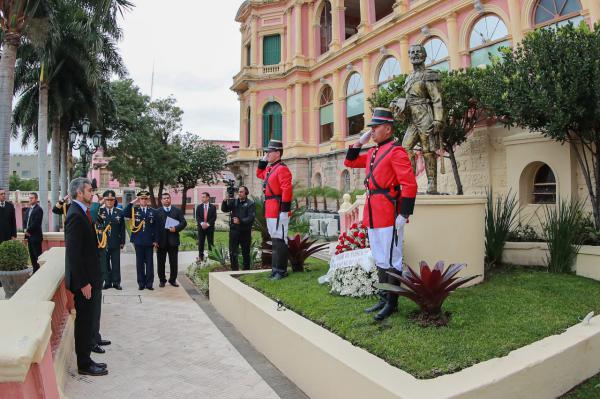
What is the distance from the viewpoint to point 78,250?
4395 mm

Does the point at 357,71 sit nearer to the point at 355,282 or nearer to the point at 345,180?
the point at 345,180

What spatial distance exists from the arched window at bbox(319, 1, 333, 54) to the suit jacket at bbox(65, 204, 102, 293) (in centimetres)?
2731

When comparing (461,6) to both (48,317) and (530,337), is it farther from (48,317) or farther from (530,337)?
(48,317)

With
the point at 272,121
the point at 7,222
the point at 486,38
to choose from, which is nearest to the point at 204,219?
the point at 7,222

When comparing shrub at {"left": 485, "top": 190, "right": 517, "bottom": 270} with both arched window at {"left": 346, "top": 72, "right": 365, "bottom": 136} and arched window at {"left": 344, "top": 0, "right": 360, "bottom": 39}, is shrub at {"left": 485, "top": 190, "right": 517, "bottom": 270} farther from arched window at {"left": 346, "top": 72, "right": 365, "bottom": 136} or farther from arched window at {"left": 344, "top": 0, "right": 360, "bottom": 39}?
arched window at {"left": 344, "top": 0, "right": 360, "bottom": 39}

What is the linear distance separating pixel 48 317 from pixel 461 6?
1998 cm

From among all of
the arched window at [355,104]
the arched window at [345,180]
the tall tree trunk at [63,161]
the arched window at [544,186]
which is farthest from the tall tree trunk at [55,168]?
the arched window at [544,186]

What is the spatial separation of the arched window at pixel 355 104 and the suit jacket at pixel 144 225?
17965 mm

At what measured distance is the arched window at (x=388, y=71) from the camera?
75.4ft

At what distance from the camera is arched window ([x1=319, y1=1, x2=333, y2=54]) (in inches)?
1162

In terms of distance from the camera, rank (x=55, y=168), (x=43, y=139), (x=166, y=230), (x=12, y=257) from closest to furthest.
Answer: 1. (x=12, y=257)
2. (x=166, y=230)
3. (x=43, y=139)
4. (x=55, y=168)

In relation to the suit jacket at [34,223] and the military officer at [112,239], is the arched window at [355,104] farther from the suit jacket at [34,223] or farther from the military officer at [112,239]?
the suit jacket at [34,223]

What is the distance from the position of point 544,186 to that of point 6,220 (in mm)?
11501

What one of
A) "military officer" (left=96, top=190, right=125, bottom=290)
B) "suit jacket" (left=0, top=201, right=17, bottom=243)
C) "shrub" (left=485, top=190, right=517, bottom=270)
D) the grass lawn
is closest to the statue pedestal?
the grass lawn
